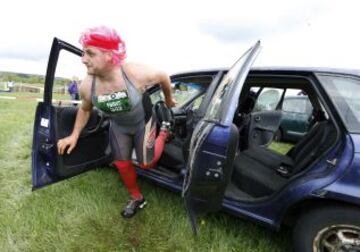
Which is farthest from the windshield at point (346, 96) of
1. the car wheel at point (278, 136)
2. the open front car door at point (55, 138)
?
the car wheel at point (278, 136)

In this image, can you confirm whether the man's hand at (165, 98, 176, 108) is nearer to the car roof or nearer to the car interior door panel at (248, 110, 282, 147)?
the car roof

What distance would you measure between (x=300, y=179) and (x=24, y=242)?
2.13m

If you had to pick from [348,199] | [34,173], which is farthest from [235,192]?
[34,173]

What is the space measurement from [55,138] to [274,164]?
2.12m

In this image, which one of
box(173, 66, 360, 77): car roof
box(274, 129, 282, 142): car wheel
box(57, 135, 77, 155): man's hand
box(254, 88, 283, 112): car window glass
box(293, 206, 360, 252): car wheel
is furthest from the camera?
box(274, 129, 282, 142): car wheel

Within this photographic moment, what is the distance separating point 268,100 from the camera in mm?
4656

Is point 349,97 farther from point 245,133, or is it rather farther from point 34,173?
point 34,173

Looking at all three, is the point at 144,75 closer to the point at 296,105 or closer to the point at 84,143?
the point at 84,143

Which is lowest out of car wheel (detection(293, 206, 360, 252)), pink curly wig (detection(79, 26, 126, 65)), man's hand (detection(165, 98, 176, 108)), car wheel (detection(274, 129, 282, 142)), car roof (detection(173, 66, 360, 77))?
car wheel (detection(274, 129, 282, 142))

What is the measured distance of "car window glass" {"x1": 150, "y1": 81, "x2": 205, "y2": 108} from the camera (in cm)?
343

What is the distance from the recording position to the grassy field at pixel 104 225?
2588 mm

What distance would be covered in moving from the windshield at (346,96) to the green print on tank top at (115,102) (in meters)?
1.42

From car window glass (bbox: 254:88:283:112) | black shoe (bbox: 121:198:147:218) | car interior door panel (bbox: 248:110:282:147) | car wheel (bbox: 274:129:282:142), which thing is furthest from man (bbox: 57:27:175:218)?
car wheel (bbox: 274:129:282:142)

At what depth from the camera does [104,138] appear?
3293 mm
